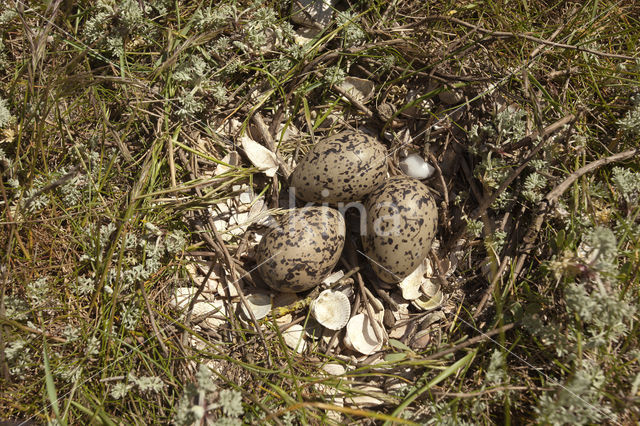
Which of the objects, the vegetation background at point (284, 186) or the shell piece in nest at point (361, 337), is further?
the shell piece in nest at point (361, 337)

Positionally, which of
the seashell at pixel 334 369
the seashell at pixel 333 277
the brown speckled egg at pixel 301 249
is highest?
the brown speckled egg at pixel 301 249

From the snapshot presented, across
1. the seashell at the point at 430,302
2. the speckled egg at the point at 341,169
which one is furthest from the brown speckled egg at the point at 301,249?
the seashell at the point at 430,302

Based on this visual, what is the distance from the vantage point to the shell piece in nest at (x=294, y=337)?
2309 mm

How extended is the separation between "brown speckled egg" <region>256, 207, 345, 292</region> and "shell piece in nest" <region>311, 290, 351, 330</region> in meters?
0.12

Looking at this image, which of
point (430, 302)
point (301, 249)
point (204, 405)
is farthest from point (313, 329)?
point (204, 405)

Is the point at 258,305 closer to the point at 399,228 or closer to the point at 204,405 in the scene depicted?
the point at 204,405

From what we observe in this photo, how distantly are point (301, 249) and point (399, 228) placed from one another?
493 mm

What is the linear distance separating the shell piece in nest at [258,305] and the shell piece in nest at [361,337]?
45 cm

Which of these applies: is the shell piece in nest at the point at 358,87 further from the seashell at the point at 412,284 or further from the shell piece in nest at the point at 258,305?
the shell piece in nest at the point at 258,305

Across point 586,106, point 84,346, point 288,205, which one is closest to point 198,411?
point 84,346

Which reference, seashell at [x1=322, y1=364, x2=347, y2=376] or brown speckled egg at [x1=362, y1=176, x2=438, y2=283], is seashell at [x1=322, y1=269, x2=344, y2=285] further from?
seashell at [x1=322, y1=364, x2=347, y2=376]

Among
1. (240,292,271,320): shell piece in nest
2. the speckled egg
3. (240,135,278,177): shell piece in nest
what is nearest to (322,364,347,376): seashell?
(240,292,271,320): shell piece in nest

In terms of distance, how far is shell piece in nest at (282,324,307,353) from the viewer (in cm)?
231

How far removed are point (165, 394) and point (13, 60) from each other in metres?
2.06
